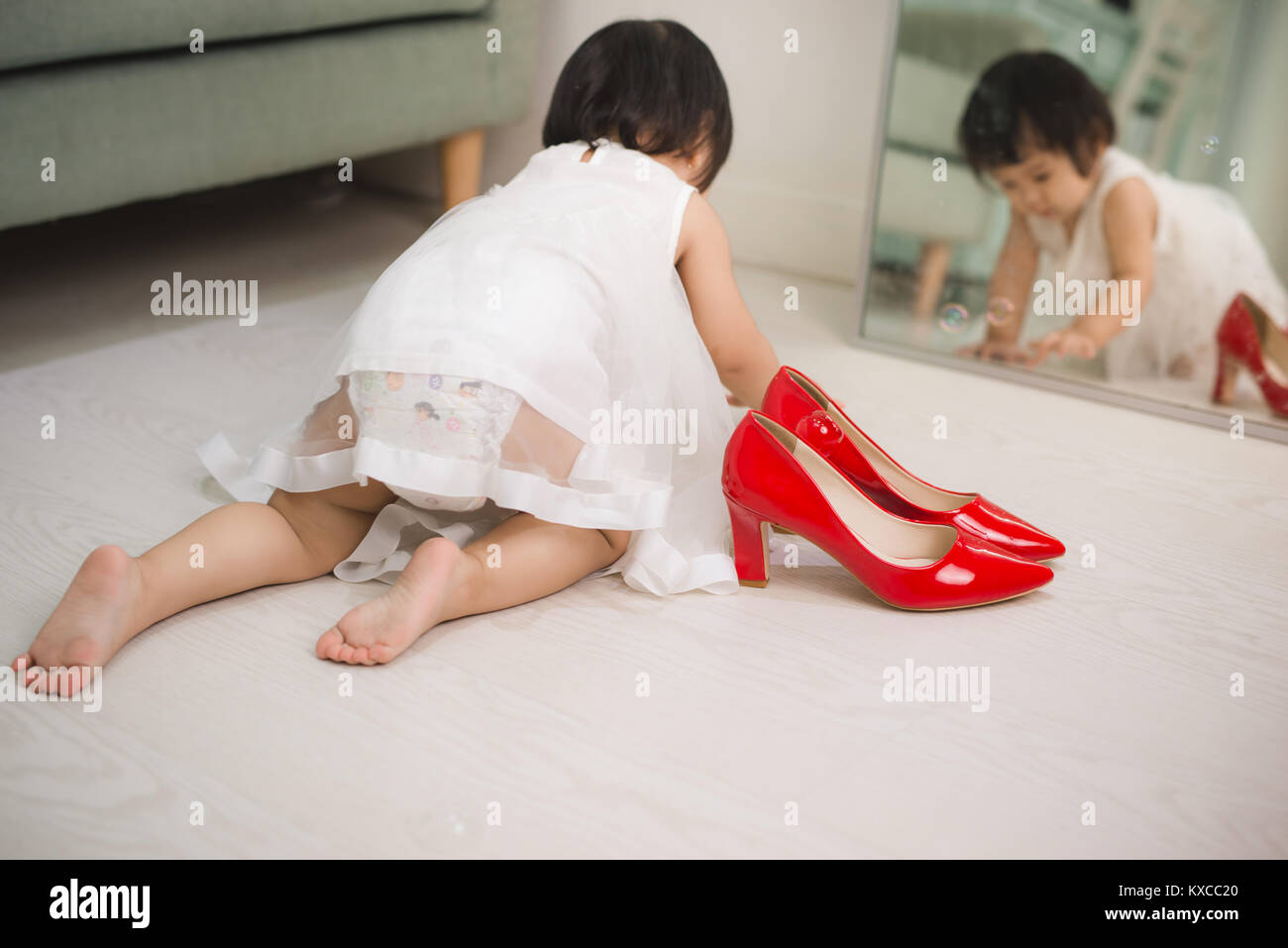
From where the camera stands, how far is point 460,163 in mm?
1810

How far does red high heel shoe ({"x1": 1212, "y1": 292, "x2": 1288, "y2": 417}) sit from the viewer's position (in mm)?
1240

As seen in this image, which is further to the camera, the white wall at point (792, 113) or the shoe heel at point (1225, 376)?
the white wall at point (792, 113)

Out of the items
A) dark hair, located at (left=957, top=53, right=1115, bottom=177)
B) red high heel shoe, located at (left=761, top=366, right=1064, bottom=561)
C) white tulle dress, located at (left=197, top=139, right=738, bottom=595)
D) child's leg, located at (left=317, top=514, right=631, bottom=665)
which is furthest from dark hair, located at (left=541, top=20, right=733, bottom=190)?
dark hair, located at (left=957, top=53, right=1115, bottom=177)

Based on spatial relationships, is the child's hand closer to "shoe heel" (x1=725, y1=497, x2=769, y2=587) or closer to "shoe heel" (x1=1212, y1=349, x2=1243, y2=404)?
"shoe heel" (x1=1212, y1=349, x2=1243, y2=404)

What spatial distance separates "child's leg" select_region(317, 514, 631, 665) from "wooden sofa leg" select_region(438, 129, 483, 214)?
3.42 feet

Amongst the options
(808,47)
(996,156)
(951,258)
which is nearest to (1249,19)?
(996,156)

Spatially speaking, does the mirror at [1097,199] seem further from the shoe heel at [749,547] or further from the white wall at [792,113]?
the shoe heel at [749,547]

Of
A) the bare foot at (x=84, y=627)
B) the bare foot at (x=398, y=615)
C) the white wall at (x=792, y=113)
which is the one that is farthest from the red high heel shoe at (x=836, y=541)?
the white wall at (x=792, y=113)

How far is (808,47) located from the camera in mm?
1662

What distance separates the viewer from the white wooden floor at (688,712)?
674 mm

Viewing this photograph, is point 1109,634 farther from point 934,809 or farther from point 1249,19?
point 1249,19

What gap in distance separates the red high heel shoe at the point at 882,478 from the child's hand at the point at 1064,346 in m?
0.45

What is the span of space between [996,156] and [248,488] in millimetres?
942

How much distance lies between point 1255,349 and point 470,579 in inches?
36.5
